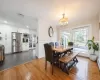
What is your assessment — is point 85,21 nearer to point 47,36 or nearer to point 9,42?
point 47,36

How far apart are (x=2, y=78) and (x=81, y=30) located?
4.77 meters

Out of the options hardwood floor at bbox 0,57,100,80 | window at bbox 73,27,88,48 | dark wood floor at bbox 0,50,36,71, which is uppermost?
window at bbox 73,27,88,48

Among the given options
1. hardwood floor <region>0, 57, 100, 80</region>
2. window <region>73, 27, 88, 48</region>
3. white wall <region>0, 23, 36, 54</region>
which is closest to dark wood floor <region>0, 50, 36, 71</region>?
hardwood floor <region>0, 57, 100, 80</region>

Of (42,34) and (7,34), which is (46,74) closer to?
(42,34)

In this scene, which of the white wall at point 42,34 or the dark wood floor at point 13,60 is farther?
the white wall at point 42,34

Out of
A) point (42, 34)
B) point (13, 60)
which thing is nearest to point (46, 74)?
point (13, 60)

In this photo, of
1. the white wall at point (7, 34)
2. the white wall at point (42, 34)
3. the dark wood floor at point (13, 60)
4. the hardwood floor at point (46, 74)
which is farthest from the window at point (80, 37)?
the white wall at point (7, 34)

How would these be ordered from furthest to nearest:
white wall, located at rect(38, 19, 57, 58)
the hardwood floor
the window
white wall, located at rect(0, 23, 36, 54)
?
white wall, located at rect(0, 23, 36, 54)
the window
white wall, located at rect(38, 19, 57, 58)
the hardwood floor

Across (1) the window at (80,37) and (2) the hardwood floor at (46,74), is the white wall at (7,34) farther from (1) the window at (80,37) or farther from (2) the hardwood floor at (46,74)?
(1) the window at (80,37)

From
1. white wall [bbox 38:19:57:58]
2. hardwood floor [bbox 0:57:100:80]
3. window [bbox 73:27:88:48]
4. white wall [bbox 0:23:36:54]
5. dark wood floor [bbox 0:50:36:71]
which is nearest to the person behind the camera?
hardwood floor [bbox 0:57:100:80]

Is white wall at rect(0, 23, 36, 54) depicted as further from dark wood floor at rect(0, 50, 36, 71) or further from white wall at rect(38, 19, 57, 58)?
white wall at rect(38, 19, 57, 58)

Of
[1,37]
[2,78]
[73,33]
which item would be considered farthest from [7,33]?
[73,33]

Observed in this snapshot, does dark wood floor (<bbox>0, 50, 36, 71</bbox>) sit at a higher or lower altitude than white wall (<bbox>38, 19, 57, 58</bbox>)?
lower

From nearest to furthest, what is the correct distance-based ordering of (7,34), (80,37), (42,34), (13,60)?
(13,60) → (42,34) → (80,37) → (7,34)
